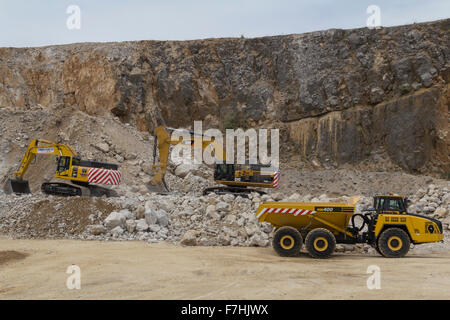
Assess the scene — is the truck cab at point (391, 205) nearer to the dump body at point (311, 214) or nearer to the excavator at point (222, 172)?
the dump body at point (311, 214)

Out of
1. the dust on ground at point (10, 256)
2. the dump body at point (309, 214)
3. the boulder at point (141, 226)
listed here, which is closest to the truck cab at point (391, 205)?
the dump body at point (309, 214)

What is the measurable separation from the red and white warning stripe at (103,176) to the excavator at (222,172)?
6.50 feet

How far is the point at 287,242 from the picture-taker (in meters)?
10.3

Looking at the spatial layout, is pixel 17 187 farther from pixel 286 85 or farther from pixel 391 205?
pixel 286 85

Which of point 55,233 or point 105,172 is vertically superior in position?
point 105,172

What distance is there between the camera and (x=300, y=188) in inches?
1024

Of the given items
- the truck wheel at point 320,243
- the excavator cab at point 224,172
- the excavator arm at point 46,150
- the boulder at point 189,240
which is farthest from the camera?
the excavator cab at point 224,172

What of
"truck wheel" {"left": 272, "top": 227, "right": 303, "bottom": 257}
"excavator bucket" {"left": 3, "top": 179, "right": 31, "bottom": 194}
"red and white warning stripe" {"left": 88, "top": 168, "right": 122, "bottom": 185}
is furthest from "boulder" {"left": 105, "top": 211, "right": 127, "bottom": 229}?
"excavator bucket" {"left": 3, "top": 179, "right": 31, "bottom": 194}

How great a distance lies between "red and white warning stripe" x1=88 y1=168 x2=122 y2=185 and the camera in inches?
656

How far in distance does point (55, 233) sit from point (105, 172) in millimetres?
4515

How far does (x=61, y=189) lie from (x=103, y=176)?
68.2 inches

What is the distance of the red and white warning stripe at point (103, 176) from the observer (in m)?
Result: 16.7
